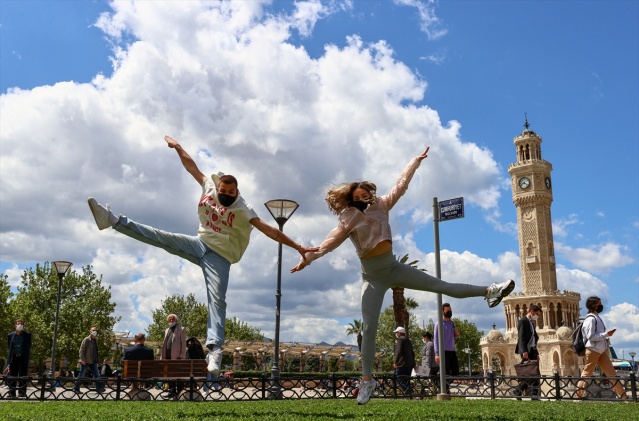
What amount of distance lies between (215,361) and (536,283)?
88.0m

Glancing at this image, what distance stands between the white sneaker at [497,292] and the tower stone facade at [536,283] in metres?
78.9

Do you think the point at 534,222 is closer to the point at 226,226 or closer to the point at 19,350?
the point at 19,350

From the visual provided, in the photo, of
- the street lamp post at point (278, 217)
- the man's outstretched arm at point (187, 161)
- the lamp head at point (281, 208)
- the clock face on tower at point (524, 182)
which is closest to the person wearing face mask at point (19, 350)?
the street lamp post at point (278, 217)

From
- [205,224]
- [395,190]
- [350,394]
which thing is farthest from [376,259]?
[350,394]

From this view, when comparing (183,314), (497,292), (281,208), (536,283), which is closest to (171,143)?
(497,292)

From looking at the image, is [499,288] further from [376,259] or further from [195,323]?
[195,323]

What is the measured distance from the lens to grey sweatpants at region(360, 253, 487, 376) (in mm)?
6797

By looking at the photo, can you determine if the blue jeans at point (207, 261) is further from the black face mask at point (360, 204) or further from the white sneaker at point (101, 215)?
the black face mask at point (360, 204)

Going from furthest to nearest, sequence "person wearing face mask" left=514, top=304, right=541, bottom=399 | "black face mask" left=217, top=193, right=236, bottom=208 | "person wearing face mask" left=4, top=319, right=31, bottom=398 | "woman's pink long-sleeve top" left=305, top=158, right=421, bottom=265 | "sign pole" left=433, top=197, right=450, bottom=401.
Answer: "person wearing face mask" left=4, top=319, right=31, bottom=398, "person wearing face mask" left=514, top=304, right=541, bottom=399, "sign pole" left=433, top=197, right=450, bottom=401, "black face mask" left=217, top=193, right=236, bottom=208, "woman's pink long-sleeve top" left=305, top=158, right=421, bottom=265

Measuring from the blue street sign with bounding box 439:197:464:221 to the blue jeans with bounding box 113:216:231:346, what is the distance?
5360 millimetres

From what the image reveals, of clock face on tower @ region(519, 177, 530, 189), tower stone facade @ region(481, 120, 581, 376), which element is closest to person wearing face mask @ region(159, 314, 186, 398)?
tower stone facade @ region(481, 120, 581, 376)

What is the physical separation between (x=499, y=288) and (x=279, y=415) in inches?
111

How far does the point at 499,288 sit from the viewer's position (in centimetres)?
679

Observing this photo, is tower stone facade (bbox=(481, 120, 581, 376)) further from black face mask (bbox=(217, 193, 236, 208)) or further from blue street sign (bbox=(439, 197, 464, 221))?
black face mask (bbox=(217, 193, 236, 208))
